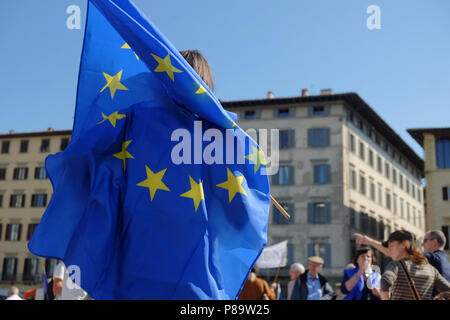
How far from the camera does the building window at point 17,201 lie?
195 feet

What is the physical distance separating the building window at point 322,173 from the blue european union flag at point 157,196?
44814 mm

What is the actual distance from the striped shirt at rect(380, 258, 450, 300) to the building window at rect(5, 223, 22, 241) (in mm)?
57312

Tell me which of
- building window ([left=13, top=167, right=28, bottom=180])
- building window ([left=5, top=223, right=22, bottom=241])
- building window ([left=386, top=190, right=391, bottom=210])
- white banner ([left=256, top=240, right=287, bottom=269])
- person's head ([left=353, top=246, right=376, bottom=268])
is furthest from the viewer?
building window ([left=13, top=167, right=28, bottom=180])

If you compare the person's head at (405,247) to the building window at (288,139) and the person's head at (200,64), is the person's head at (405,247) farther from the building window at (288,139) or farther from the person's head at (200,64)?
the building window at (288,139)

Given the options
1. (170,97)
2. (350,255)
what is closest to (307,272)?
(170,97)

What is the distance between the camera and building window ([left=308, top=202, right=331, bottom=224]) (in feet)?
152

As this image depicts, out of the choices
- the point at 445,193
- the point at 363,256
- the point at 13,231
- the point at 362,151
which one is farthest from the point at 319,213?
the point at 363,256

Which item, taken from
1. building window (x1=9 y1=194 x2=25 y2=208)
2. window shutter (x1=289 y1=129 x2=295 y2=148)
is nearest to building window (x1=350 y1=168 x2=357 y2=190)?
window shutter (x1=289 y1=129 x2=295 y2=148)

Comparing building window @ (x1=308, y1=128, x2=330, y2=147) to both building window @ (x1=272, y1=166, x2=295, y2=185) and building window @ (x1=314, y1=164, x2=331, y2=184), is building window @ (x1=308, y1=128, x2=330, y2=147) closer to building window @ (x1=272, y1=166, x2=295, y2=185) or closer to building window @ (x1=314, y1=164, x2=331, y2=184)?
building window @ (x1=314, y1=164, x2=331, y2=184)

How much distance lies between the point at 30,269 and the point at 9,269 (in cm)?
271

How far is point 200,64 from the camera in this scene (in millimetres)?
3240

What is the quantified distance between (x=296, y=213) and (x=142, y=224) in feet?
148

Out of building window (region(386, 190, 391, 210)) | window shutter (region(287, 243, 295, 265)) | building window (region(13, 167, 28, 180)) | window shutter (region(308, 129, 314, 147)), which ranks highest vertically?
window shutter (region(308, 129, 314, 147))

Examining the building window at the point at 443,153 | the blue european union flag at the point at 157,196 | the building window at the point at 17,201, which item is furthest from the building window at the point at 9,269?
the blue european union flag at the point at 157,196
